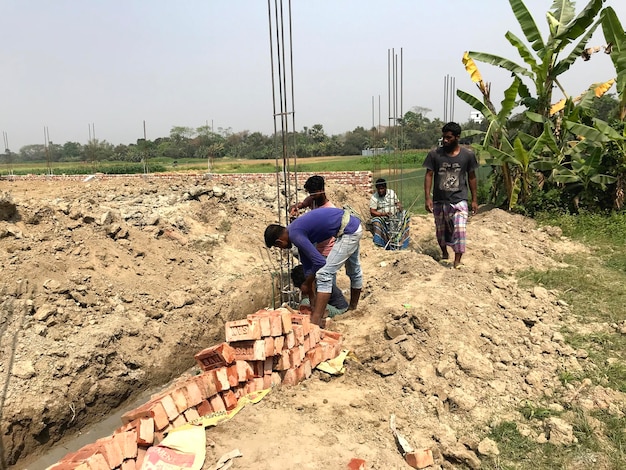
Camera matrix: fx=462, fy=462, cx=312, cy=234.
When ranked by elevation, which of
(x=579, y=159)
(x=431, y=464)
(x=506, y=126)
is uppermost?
(x=506, y=126)

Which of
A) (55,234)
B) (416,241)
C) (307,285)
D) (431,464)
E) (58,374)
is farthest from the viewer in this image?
(416,241)

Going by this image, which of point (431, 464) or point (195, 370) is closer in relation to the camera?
point (431, 464)

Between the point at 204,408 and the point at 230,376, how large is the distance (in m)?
0.27

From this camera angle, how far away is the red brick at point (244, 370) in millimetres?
3338

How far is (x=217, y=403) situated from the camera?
3256 millimetres

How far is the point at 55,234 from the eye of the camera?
19.4 ft

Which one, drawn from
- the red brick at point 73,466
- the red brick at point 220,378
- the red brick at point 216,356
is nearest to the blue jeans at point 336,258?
the red brick at point 216,356

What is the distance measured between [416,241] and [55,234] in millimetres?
5673

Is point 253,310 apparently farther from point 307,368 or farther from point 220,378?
point 220,378

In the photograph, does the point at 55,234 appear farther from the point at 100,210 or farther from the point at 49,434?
the point at 49,434

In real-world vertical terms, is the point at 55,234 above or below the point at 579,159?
below

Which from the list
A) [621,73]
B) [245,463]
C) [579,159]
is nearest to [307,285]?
[245,463]

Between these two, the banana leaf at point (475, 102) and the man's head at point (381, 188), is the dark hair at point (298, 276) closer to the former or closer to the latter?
the man's head at point (381, 188)

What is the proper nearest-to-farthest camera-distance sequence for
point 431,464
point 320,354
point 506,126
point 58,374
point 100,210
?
point 431,464 < point 320,354 < point 58,374 < point 100,210 < point 506,126
